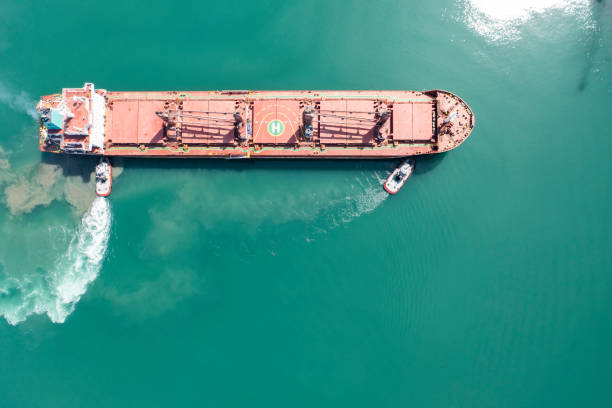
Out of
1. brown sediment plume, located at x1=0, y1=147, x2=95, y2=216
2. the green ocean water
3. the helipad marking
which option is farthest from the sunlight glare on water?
Answer: brown sediment plume, located at x1=0, y1=147, x2=95, y2=216

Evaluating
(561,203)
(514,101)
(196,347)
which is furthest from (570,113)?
(196,347)

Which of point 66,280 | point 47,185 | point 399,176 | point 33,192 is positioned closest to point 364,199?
point 399,176

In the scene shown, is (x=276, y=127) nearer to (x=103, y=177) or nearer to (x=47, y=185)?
(x=103, y=177)

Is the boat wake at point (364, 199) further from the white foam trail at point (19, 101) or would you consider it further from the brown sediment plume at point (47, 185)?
the white foam trail at point (19, 101)

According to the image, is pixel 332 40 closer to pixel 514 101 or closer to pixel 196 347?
pixel 514 101

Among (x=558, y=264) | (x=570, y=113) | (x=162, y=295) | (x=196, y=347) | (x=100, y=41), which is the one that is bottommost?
(x=196, y=347)

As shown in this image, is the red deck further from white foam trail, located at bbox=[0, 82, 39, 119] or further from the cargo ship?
white foam trail, located at bbox=[0, 82, 39, 119]
